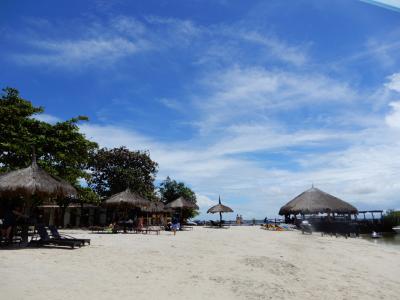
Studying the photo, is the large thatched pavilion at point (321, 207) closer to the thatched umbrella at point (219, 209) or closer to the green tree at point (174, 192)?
the thatched umbrella at point (219, 209)

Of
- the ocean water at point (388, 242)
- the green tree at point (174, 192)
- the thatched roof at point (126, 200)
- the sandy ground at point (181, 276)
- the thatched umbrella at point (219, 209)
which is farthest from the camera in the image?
the green tree at point (174, 192)

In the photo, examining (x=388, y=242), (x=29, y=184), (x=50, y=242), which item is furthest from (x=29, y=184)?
(x=388, y=242)

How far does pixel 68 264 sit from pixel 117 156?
29.8m

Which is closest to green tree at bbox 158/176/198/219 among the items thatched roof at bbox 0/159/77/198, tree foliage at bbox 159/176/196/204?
tree foliage at bbox 159/176/196/204

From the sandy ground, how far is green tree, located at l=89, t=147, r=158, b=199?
25.0 meters

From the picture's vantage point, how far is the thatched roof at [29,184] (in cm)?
1148

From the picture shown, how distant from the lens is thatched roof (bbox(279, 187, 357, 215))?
2719cm

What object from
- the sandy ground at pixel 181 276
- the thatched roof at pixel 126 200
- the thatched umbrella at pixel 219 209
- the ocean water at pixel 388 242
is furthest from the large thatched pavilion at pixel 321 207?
the sandy ground at pixel 181 276

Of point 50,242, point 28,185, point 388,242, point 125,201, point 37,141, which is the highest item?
point 37,141

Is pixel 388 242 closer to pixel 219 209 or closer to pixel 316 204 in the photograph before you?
pixel 316 204

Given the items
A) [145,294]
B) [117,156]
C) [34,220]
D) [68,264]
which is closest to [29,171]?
[34,220]

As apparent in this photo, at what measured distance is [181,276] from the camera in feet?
26.3

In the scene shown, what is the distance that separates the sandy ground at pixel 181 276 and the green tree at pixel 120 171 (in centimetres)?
2496

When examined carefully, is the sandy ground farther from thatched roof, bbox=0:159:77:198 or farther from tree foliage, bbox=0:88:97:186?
tree foliage, bbox=0:88:97:186
